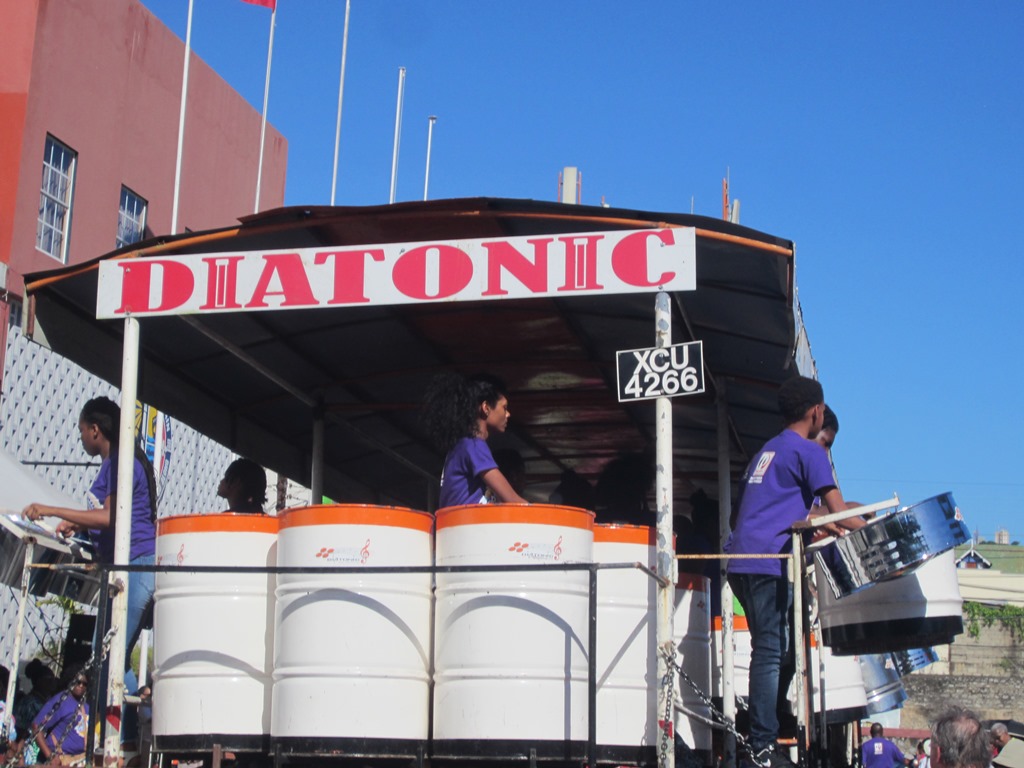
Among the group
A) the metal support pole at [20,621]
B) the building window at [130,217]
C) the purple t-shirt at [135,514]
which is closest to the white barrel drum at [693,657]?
the purple t-shirt at [135,514]

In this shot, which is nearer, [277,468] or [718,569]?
[718,569]

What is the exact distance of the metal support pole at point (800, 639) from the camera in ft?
18.6

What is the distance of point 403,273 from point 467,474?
115 cm

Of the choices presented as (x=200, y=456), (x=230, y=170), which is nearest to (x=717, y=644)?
(x=200, y=456)

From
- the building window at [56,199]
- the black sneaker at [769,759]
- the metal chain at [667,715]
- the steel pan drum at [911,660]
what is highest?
the building window at [56,199]

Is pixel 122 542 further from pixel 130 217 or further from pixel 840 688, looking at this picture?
pixel 130 217

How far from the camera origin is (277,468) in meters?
11.9

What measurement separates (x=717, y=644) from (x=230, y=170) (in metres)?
19.1

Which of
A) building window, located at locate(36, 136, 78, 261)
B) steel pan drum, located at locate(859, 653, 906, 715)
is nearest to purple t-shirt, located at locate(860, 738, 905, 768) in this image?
steel pan drum, located at locate(859, 653, 906, 715)

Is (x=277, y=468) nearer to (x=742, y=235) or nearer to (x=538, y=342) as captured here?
(x=538, y=342)

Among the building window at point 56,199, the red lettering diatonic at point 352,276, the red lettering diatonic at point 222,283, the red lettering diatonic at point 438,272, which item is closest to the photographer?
the red lettering diatonic at point 438,272

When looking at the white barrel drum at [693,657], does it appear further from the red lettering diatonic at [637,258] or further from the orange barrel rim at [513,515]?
the red lettering diatonic at [637,258]

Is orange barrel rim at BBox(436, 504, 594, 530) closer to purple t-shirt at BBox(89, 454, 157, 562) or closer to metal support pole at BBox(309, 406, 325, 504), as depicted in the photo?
purple t-shirt at BBox(89, 454, 157, 562)

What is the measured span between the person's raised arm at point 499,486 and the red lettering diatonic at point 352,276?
1201 mm
